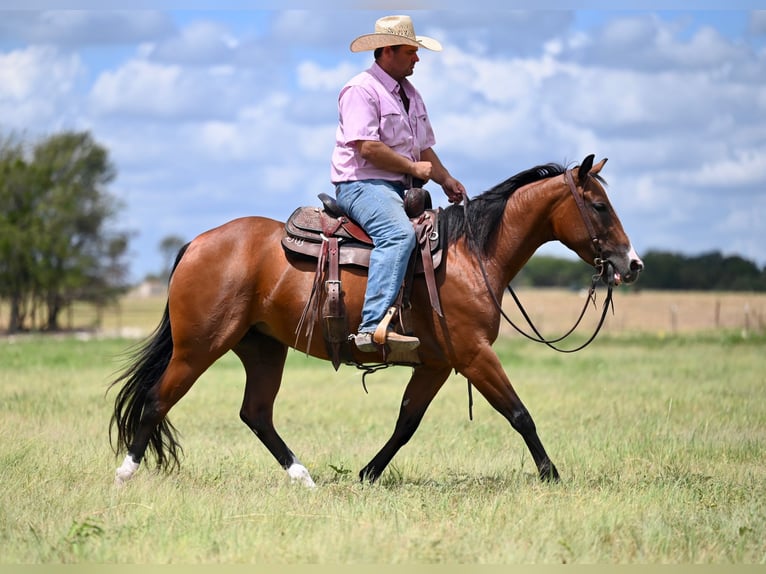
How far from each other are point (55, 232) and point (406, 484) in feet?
153

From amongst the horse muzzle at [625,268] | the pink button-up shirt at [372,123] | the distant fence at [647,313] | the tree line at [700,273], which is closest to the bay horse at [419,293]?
the horse muzzle at [625,268]

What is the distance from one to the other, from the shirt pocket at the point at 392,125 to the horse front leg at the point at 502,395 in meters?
1.67

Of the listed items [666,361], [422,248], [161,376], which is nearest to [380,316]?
[422,248]

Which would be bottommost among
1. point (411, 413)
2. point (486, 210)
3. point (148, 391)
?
point (411, 413)

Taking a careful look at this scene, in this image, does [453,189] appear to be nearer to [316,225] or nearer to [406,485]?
[316,225]

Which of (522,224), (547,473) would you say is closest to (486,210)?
(522,224)

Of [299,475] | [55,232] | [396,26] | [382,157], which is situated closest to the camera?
[382,157]

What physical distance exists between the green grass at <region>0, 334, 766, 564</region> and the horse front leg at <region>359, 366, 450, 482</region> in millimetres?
142

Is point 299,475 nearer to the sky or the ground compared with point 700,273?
nearer to the ground

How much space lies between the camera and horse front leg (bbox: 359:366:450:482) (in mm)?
7875

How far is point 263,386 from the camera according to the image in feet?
27.0

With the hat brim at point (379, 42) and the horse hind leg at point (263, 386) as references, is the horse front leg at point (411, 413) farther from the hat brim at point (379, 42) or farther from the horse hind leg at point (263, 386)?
the hat brim at point (379, 42)

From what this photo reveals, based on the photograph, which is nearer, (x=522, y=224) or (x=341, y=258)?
(x=341, y=258)

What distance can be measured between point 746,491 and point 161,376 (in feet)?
14.4
